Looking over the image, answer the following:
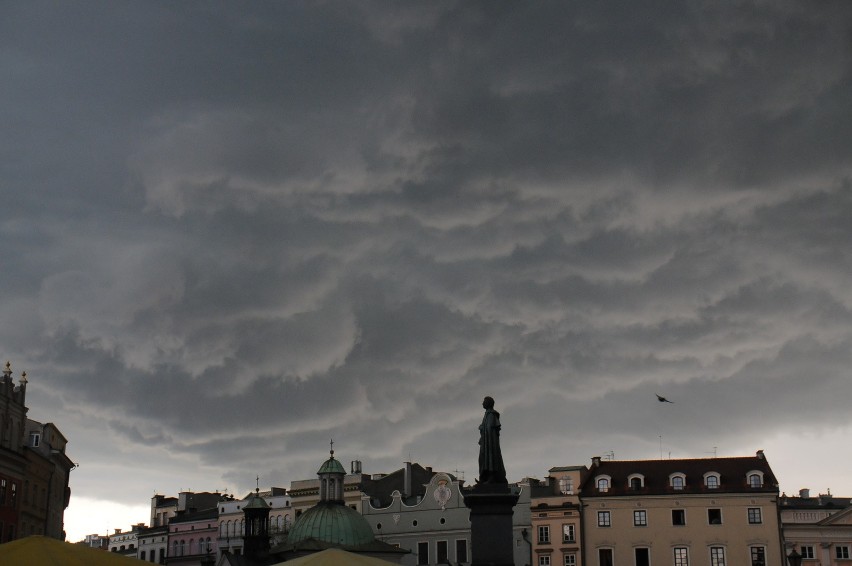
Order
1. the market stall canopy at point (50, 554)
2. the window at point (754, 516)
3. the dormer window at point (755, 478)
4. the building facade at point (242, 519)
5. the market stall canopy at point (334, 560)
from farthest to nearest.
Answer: the building facade at point (242, 519) < the dormer window at point (755, 478) < the window at point (754, 516) < the market stall canopy at point (334, 560) < the market stall canopy at point (50, 554)

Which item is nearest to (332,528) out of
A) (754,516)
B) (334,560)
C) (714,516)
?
(714,516)

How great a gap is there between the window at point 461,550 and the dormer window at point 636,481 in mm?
15094

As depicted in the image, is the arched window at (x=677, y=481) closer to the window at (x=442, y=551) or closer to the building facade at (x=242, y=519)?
the window at (x=442, y=551)

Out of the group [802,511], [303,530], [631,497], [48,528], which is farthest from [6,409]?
[802,511]

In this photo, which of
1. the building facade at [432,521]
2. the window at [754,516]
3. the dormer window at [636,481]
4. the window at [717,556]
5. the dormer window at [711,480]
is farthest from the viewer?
the building facade at [432,521]

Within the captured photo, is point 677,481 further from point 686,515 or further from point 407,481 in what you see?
point 407,481

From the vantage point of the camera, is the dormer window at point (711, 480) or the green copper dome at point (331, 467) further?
the green copper dome at point (331, 467)

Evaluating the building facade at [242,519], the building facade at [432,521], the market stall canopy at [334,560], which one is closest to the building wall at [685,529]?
the building facade at [432,521]

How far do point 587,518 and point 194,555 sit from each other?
169ft

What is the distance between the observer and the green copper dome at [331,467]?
89438 millimetres

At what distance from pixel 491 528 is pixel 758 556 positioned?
47.8 metres

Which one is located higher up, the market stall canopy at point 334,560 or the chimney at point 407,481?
the chimney at point 407,481

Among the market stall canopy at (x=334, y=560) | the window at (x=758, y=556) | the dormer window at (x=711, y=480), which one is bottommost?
the market stall canopy at (x=334, y=560)

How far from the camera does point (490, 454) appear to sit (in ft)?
116
